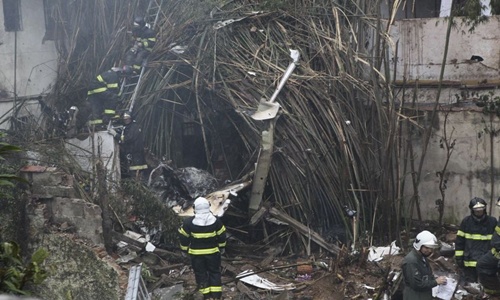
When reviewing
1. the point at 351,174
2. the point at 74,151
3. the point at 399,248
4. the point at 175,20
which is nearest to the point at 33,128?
the point at 74,151

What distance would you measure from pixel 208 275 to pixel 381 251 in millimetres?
2541

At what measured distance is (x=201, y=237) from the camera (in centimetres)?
930

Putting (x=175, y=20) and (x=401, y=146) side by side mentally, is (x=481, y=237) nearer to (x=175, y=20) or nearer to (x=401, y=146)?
(x=401, y=146)

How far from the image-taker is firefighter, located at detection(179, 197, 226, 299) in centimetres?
928

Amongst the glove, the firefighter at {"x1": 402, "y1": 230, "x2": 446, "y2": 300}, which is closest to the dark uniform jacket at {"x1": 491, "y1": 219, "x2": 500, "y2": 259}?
the firefighter at {"x1": 402, "y1": 230, "x2": 446, "y2": 300}

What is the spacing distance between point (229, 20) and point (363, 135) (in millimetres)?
3068

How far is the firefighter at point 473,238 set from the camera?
927 centimetres

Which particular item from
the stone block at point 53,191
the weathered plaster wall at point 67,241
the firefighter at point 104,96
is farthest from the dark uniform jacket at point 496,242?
the firefighter at point 104,96

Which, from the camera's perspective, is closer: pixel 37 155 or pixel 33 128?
pixel 37 155

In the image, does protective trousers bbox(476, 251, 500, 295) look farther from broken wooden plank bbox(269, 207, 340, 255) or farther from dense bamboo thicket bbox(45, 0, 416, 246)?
broken wooden plank bbox(269, 207, 340, 255)

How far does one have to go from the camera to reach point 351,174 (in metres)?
11.5

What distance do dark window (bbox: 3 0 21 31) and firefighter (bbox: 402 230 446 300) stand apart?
9.07 meters

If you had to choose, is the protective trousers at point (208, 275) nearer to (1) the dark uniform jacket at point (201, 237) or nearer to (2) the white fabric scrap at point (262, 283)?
(1) the dark uniform jacket at point (201, 237)

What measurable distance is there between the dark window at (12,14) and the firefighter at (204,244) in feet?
21.5
